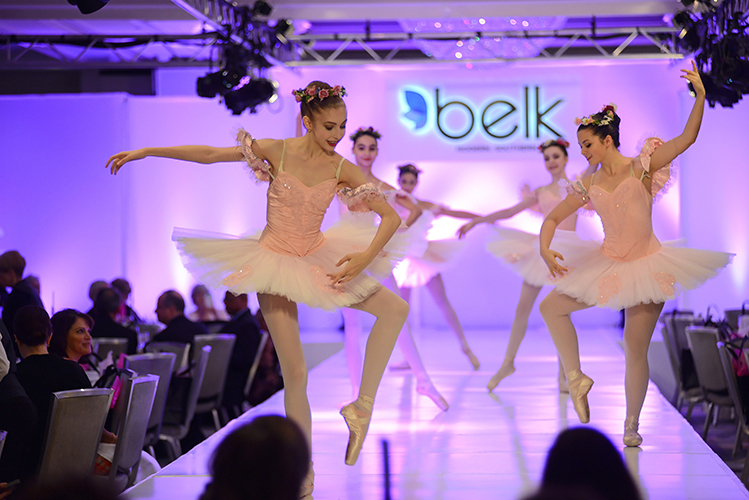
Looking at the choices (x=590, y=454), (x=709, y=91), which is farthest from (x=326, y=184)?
(x=709, y=91)

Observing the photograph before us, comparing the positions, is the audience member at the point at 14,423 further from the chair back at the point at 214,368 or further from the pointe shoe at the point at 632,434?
the pointe shoe at the point at 632,434

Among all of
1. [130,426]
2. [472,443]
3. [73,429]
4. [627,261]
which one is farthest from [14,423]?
[627,261]

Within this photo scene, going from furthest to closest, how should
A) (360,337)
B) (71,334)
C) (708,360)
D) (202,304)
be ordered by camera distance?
1. (202,304)
2. (708,360)
3. (360,337)
4. (71,334)

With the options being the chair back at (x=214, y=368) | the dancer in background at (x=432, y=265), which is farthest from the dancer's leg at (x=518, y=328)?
the chair back at (x=214, y=368)

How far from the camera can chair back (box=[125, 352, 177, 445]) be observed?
3871mm

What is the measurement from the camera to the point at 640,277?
3078 mm

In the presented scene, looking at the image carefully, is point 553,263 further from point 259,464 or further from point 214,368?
point 214,368

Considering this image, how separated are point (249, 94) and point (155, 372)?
148 inches

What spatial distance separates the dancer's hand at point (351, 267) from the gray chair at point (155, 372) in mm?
1652

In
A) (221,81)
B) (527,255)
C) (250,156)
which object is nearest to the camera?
(250,156)

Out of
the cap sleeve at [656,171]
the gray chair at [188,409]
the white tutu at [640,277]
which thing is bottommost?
the gray chair at [188,409]

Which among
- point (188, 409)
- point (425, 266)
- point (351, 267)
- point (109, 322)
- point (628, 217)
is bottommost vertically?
point (188, 409)

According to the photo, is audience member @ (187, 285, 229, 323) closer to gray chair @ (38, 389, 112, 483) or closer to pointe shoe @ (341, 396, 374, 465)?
gray chair @ (38, 389, 112, 483)

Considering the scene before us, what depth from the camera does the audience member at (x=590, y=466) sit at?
4.24 feet
